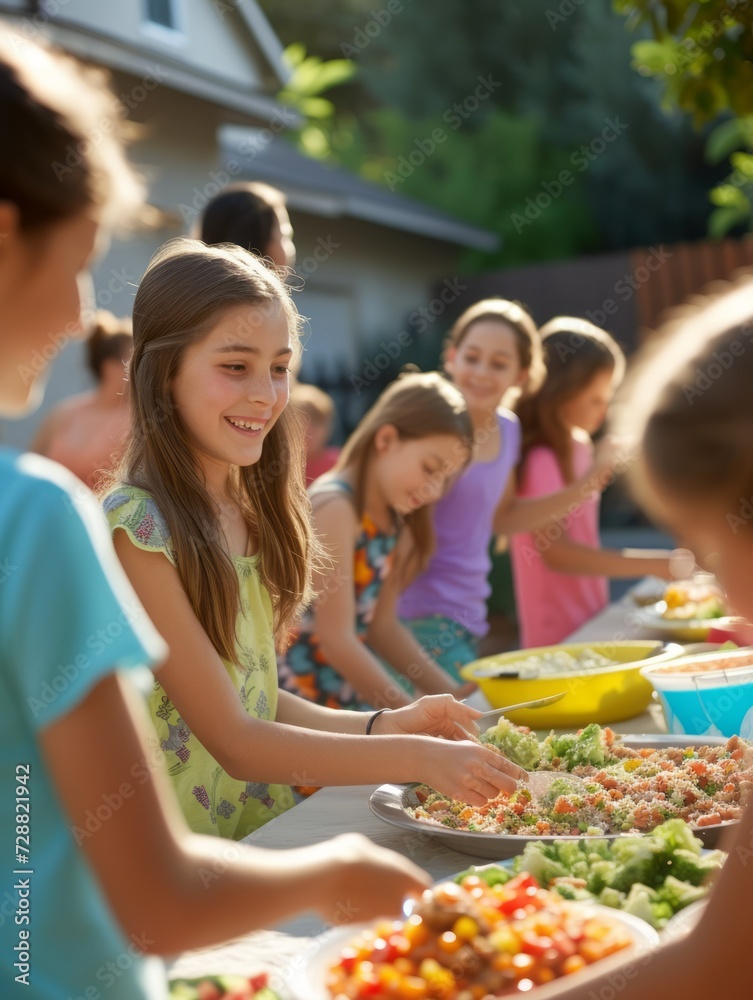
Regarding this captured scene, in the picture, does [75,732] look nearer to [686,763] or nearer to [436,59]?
[686,763]

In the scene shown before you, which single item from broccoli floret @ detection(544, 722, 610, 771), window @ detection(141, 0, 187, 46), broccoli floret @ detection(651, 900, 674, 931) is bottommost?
broccoli floret @ detection(651, 900, 674, 931)

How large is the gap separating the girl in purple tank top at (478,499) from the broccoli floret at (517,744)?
169 centimetres

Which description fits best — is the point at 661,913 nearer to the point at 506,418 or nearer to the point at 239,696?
the point at 239,696

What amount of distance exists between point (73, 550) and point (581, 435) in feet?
13.6

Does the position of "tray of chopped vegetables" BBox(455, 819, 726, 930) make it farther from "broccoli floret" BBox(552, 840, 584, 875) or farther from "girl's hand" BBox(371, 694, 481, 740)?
"girl's hand" BBox(371, 694, 481, 740)

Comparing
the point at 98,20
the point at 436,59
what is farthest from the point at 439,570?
the point at 436,59

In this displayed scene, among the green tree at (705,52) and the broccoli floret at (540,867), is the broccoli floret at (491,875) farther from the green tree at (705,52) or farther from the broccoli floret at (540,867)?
the green tree at (705,52)

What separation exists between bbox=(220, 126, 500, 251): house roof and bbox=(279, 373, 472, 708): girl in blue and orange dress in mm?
7245

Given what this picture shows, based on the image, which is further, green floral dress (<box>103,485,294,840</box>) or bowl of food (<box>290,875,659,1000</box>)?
green floral dress (<box>103,485,294,840</box>)

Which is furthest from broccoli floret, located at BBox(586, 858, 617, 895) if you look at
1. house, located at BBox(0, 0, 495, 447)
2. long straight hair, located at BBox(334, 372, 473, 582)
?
house, located at BBox(0, 0, 495, 447)

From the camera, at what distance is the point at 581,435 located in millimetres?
4910

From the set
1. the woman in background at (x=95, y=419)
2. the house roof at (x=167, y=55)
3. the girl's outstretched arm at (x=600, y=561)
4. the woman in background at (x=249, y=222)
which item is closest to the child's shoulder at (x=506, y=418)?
the girl's outstretched arm at (x=600, y=561)

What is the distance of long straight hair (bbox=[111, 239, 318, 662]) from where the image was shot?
2035 millimetres

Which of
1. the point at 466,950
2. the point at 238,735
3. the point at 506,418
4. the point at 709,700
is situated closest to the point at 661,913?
the point at 466,950
